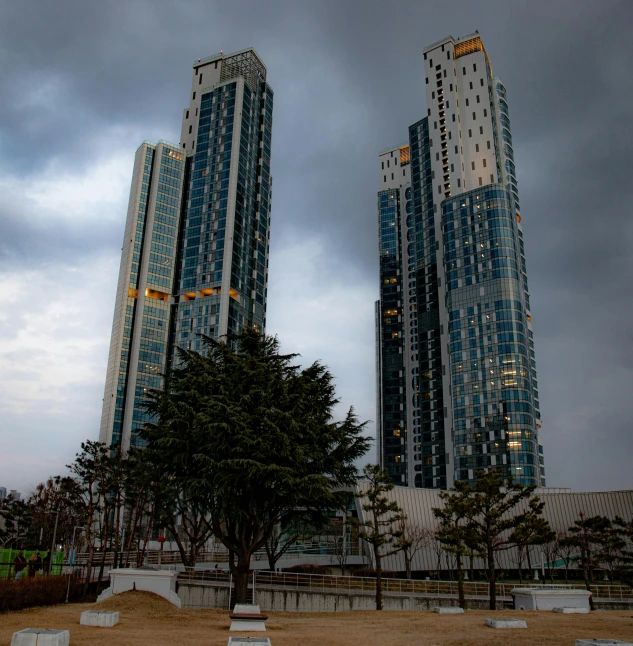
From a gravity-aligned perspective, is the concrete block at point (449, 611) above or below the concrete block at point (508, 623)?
below

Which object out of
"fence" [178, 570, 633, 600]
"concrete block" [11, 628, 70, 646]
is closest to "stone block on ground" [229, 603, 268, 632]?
"concrete block" [11, 628, 70, 646]

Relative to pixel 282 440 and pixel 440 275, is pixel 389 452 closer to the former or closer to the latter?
pixel 440 275

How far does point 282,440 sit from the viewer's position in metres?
36.3

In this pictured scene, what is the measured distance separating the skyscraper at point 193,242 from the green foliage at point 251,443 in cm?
10763

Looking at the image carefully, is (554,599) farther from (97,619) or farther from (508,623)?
(97,619)

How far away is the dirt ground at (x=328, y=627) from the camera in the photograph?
19.9 metres

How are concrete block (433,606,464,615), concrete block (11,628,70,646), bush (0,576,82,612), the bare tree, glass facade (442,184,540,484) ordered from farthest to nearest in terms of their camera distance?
1. glass facade (442,184,540,484)
2. the bare tree
3. concrete block (433,606,464,615)
4. bush (0,576,82,612)
5. concrete block (11,628,70,646)

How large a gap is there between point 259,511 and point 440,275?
133949 millimetres

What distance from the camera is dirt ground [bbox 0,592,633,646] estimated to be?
19891mm

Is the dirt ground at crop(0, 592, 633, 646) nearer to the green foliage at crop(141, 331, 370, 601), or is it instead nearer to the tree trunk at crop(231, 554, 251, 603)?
the tree trunk at crop(231, 554, 251, 603)

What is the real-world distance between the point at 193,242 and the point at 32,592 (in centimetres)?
13851

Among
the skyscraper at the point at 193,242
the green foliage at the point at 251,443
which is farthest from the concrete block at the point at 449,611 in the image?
the skyscraper at the point at 193,242

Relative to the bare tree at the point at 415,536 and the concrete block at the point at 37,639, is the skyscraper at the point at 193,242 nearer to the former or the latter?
the bare tree at the point at 415,536

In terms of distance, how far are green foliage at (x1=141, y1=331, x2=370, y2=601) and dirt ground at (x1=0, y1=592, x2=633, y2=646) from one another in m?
7.08
